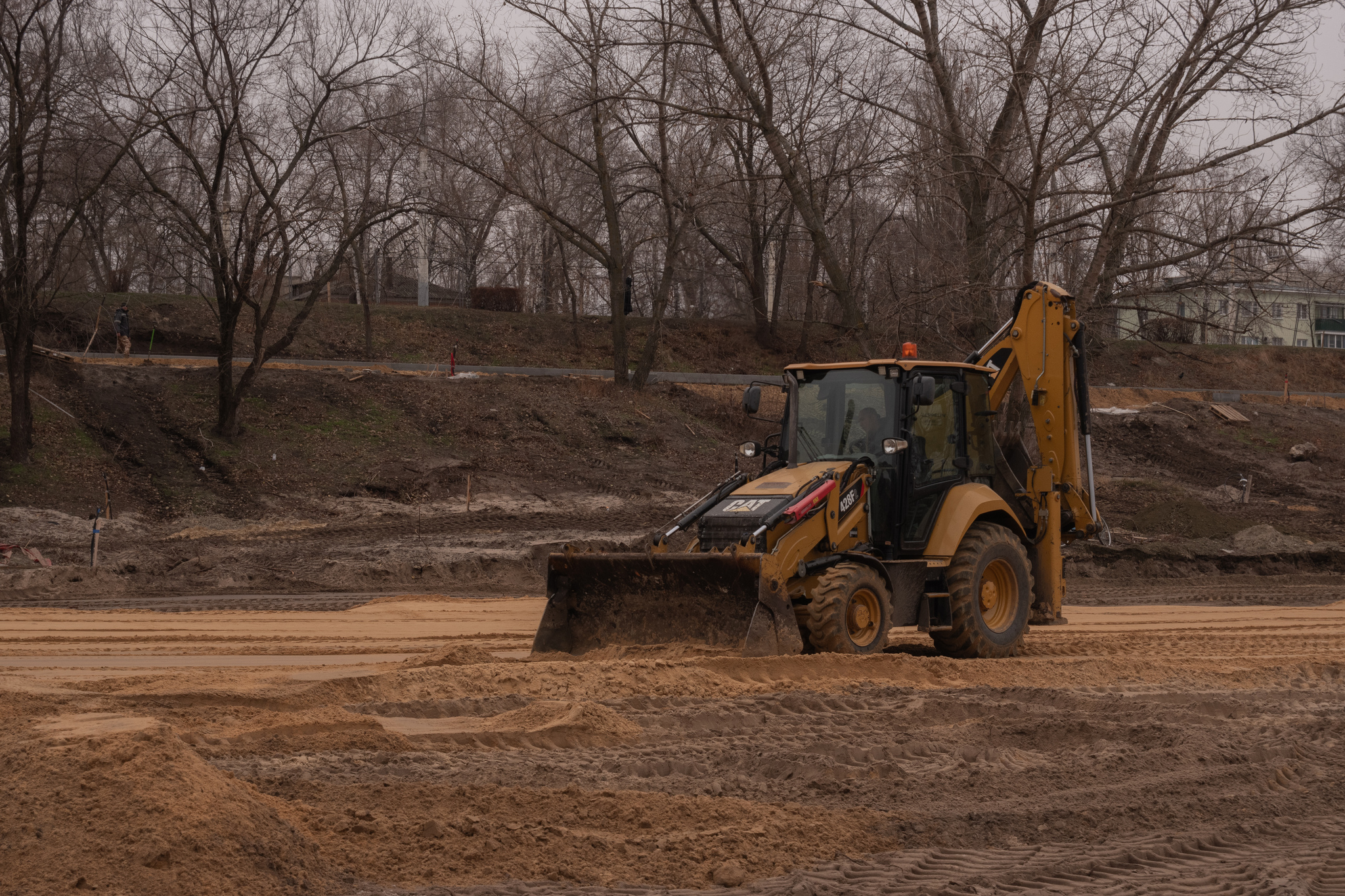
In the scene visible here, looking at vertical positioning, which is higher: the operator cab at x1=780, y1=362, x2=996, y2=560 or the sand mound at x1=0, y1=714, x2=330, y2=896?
the operator cab at x1=780, y1=362, x2=996, y2=560

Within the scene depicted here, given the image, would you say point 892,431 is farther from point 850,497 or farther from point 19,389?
point 19,389

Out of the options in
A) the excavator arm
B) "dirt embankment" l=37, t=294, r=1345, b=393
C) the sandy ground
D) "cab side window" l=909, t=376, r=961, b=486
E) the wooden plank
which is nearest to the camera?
the sandy ground

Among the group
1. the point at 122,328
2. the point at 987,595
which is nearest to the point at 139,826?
the point at 987,595

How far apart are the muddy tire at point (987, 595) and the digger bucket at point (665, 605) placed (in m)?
1.80

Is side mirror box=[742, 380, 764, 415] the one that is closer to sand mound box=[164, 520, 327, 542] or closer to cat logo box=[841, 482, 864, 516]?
cat logo box=[841, 482, 864, 516]

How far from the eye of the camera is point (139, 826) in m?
4.39

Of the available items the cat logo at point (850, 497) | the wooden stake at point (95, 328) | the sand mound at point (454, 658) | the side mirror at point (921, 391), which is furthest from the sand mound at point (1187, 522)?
the wooden stake at point (95, 328)

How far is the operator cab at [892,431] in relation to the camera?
389 inches

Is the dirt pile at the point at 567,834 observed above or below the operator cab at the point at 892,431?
below

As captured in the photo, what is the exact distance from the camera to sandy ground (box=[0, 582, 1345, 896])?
15.1ft

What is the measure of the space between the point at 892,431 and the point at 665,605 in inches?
94.4

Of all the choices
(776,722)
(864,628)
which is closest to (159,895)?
(776,722)

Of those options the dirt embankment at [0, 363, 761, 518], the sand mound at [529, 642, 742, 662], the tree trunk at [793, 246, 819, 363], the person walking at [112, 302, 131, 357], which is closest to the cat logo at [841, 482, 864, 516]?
the sand mound at [529, 642, 742, 662]

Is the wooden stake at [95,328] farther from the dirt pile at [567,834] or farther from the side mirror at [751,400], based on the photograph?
the dirt pile at [567,834]
